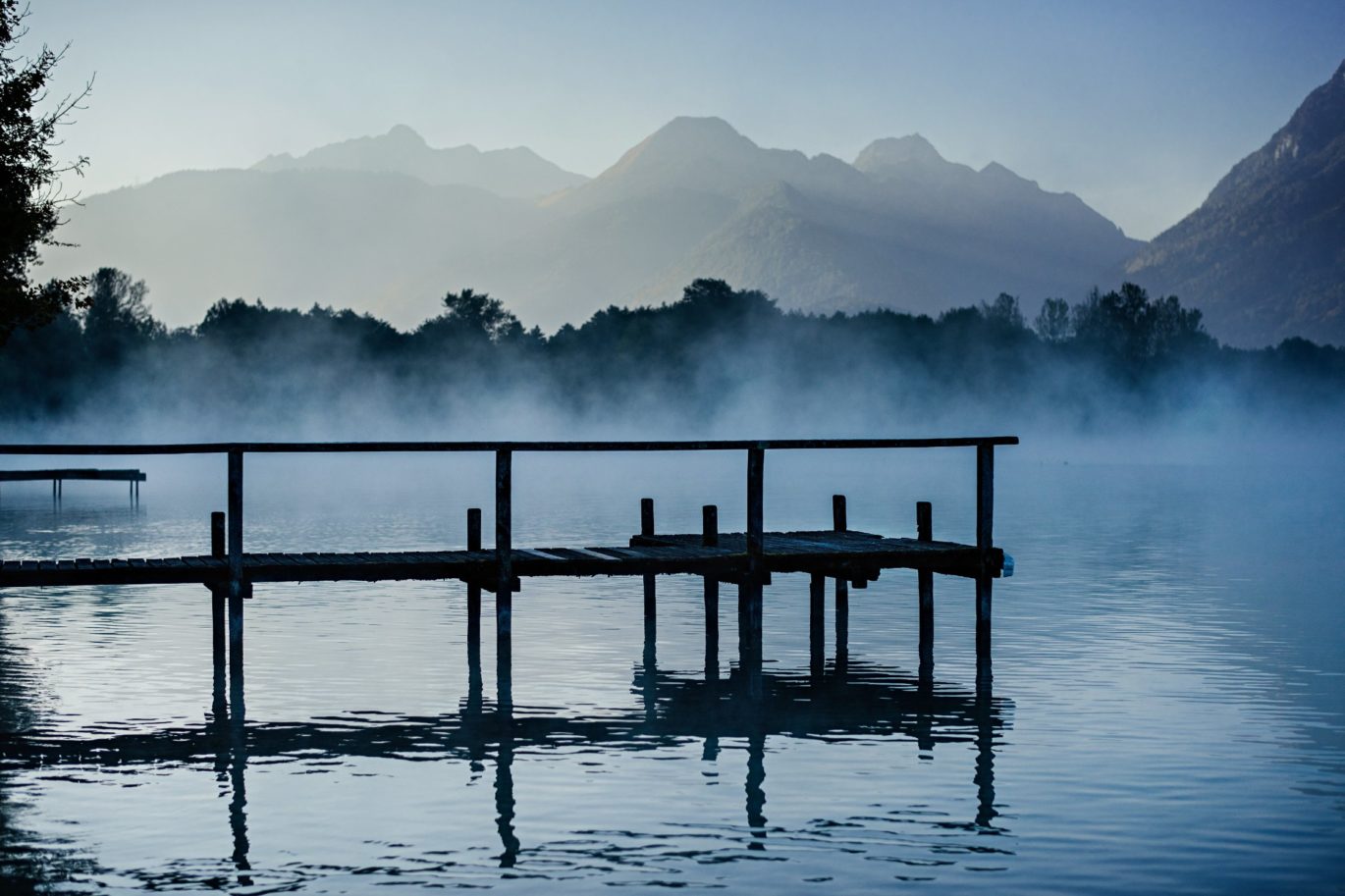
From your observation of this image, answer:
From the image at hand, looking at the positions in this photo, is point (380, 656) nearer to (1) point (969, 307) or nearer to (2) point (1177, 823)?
(2) point (1177, 823)

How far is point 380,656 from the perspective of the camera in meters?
24.8

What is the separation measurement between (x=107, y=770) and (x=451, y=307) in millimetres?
177068

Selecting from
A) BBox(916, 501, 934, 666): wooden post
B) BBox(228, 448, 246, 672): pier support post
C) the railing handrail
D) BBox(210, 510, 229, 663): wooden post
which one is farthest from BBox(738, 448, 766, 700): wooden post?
BBox(210, 510, 229, 663): wooden post

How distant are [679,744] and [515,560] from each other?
13.6 feet

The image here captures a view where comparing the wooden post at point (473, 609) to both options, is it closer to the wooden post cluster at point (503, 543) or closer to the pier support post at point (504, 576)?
the pier support post at point (504, 576)

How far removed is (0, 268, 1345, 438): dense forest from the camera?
177m

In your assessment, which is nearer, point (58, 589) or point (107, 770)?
point (107, 770)

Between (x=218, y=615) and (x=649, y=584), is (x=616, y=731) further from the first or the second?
(x=649, y=584)

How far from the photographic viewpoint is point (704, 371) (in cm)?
18600

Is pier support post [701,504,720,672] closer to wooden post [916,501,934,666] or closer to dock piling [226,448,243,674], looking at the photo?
wooden post [916,501,934,666]

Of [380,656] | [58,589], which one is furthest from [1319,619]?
[58,589]

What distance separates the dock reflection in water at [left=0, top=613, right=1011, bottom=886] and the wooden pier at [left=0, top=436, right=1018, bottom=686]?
1.06 meters

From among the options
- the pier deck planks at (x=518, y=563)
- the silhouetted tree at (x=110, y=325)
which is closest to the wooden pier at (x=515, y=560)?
the pier deck planks at (x=518, y=563)

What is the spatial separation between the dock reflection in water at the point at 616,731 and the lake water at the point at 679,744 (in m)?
0.06
